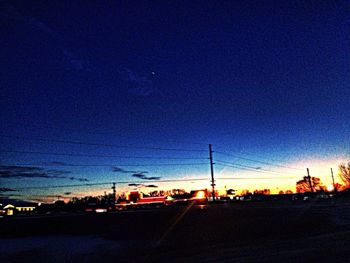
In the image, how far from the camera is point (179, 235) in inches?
682

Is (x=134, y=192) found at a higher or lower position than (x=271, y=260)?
higher

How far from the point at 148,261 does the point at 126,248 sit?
375 centimetres

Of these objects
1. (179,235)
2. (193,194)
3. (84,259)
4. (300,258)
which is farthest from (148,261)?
(193,194)

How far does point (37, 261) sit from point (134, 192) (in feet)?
252

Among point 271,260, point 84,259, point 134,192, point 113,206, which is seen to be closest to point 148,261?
point 84,259

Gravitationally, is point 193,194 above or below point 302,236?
above

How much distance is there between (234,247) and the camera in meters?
12.5

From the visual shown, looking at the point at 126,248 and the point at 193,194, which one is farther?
the point at 193,194

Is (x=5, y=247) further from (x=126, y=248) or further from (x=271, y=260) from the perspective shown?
(x=271, y=260)

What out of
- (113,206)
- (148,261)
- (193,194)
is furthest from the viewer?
(193,194)

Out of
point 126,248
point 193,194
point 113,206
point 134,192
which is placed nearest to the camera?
point 126,248

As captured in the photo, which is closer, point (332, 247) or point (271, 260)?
point (271, 260)

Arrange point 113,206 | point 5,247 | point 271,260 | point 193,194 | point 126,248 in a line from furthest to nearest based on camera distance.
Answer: point 193,194 < point 113,206 < point 5,247 < point 126,248 < point 271,260

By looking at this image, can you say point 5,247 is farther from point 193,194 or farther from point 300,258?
point 193,194
